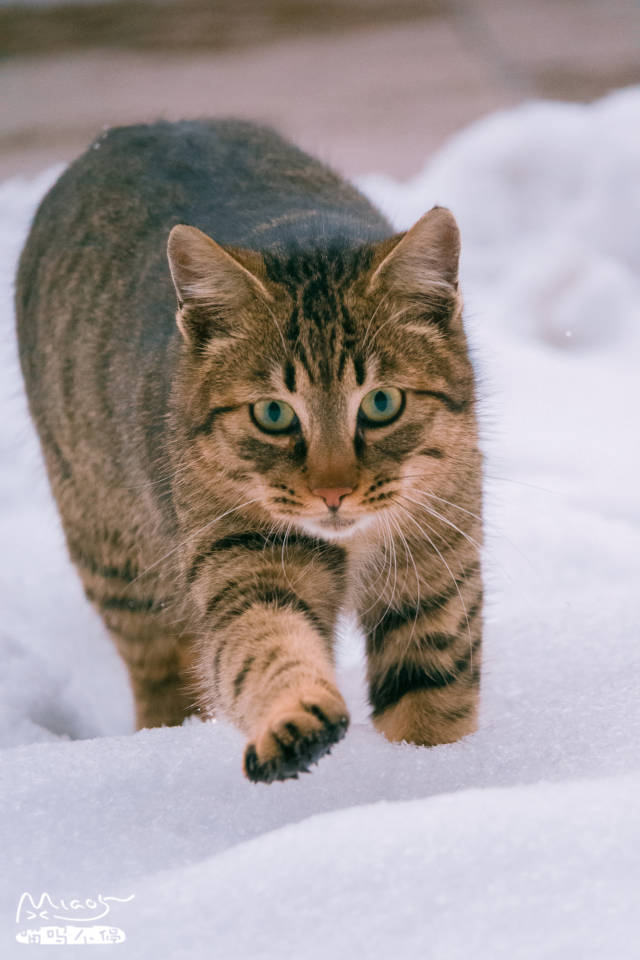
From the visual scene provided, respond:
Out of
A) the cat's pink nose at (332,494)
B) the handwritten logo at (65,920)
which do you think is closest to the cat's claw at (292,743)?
the handwritten logo at (65,920)

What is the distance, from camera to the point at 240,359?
1.35 m

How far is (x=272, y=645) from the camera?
1.21 metres

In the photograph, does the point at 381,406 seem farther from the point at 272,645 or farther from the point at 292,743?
the point at 292,743

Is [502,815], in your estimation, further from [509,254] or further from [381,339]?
[509,254]

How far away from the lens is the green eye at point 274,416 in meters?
1.29

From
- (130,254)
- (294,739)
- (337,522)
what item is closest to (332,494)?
(337,522)

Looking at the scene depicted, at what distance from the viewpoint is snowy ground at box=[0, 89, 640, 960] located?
0.90 meters

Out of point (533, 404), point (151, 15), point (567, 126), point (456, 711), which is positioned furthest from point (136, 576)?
point (567, 126)

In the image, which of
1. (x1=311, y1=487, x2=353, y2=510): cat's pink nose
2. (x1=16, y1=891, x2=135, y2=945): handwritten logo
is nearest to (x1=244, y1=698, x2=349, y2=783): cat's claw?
(x1=16, y1=891, x2=135, y2=945): handwritten logo

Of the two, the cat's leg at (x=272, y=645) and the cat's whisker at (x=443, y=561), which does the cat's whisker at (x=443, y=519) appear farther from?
the cat's leg at (x=272, y=645)

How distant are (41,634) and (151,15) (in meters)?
2.24

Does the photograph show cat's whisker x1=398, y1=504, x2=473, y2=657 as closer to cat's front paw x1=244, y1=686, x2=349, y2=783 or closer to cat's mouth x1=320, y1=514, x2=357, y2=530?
cat's mouth x1=320, y1=514, x2=357, y2=530

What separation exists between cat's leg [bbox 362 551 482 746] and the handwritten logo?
60cm

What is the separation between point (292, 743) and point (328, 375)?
469mm
